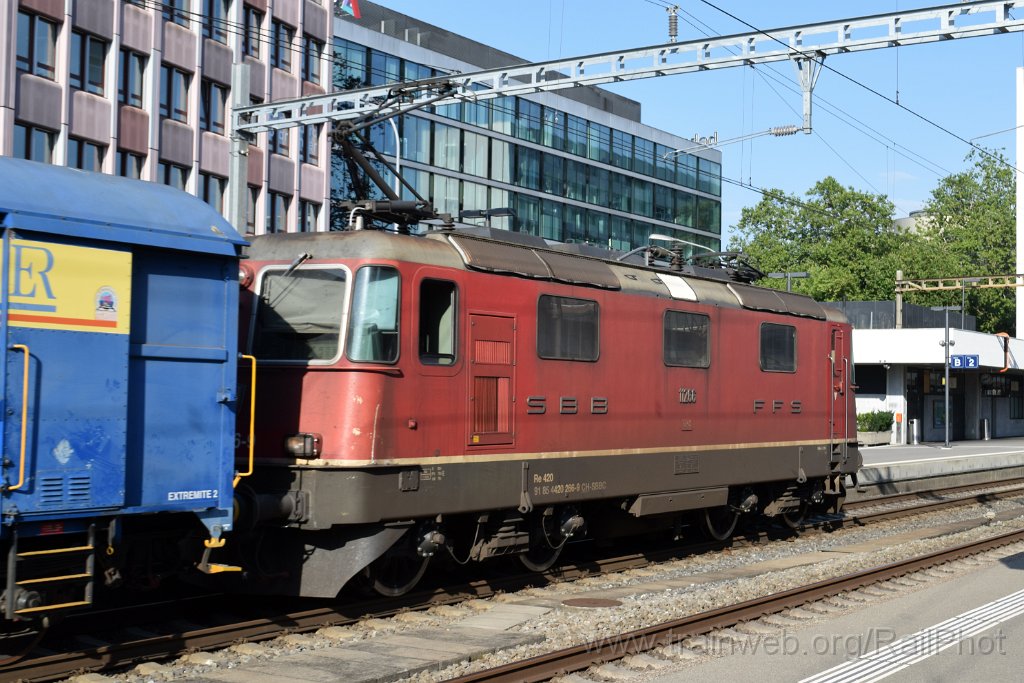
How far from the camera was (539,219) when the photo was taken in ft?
212

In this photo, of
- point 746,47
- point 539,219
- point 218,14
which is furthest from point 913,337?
point 746,47

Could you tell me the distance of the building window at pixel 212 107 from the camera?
3944 cm

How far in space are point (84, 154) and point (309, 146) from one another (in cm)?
1158

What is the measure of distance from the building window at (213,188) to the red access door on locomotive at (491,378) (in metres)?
29.5

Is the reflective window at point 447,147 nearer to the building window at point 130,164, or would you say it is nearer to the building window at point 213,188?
→ the building window at point 213,188

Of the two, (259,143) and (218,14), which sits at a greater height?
(218,14)

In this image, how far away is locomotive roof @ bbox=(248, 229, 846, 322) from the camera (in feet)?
36.2

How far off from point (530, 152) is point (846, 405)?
4599 cm

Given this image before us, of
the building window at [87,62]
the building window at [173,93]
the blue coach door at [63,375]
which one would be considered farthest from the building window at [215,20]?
the blue coach door at [63,375]

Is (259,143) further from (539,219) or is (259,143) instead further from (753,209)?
(753,209)

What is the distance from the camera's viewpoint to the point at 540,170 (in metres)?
64.5

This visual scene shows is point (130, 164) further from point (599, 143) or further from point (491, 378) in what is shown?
point (599, 143)

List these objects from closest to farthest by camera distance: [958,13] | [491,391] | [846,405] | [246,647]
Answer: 1. [246,647]
2. [491,391]
3. [958,13]
4. [846,405]

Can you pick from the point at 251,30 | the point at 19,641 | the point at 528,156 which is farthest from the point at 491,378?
the point at 528,156
